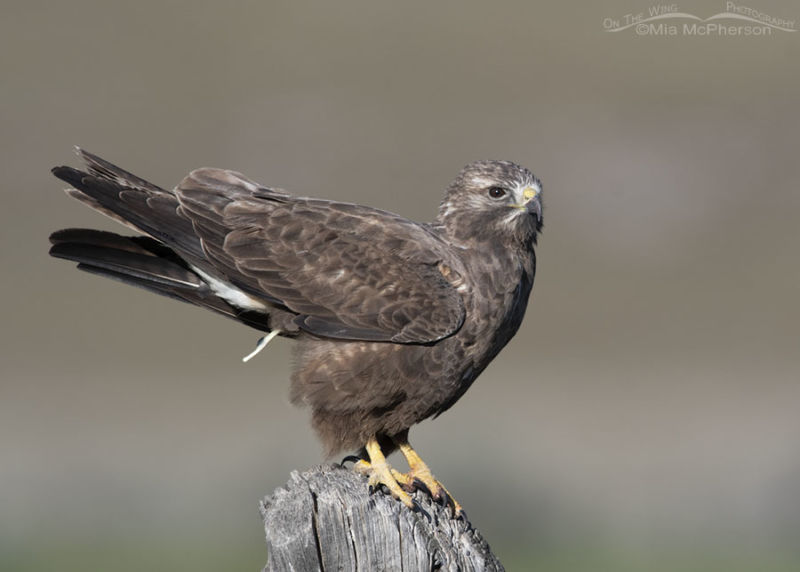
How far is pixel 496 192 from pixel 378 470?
164 cm

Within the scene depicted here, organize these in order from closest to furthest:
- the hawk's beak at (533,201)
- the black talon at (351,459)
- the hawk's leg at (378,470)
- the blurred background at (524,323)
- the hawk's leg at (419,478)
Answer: the hawk's leg at (378,470), the hawk's leg at (419,478), the hawk's beak at (533,201), the black talon at (351,459), the blurred background at (524,323)

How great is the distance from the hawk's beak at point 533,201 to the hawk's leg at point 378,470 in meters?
1.47

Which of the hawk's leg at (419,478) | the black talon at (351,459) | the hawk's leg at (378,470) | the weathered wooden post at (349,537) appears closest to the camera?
the weathered wooden post at (349,537)

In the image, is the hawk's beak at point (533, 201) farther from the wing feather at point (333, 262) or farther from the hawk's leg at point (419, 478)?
the hawk's leg at point (419, 478)

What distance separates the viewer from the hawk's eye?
8109 millimetres

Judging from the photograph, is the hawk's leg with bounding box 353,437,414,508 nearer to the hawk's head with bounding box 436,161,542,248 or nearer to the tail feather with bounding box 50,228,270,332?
the tail feather with bounding box 50,228,270,332

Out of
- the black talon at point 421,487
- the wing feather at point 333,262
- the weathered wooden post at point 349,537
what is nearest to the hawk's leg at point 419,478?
the black talon at point 421,487

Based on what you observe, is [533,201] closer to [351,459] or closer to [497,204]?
[497,204]

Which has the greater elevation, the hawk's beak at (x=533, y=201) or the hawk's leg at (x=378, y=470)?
the hawk's beak at (x=533, y=201)

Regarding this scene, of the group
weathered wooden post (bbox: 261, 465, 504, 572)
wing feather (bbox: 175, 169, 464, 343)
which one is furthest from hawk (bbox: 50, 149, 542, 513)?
weathered wooden post (bbox: 261, 465, 504, 572)

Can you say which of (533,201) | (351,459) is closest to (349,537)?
(351,459)

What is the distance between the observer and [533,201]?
7969mm

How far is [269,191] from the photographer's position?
27.7 feet

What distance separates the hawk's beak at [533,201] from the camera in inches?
313
